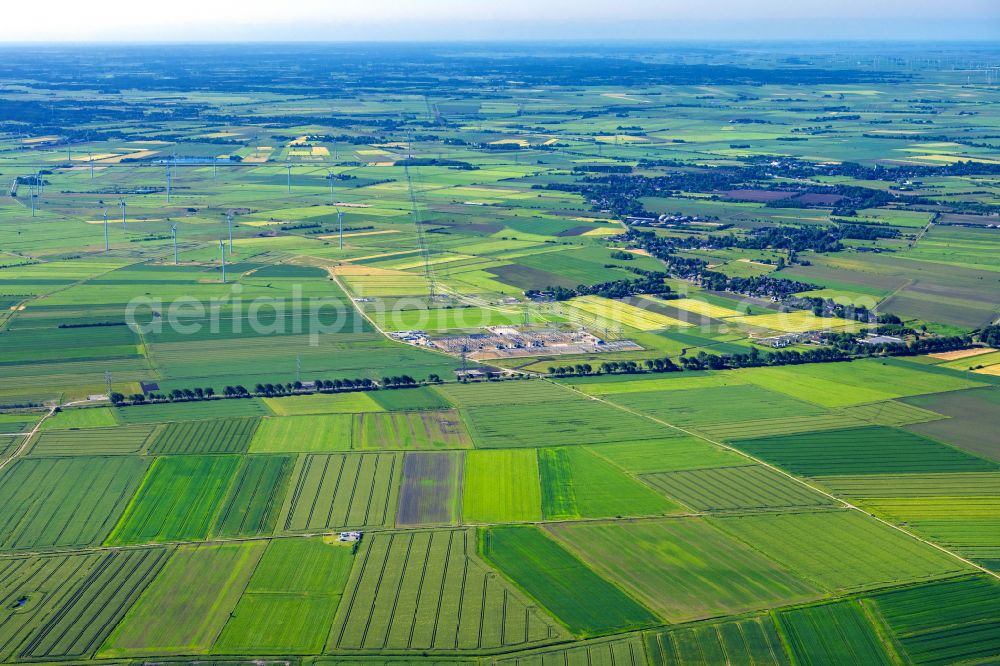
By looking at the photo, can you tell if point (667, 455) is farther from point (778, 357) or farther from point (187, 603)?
point (187, 603)

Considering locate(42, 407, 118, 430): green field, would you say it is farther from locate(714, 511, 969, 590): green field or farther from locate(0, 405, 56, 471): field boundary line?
locate(714, 511, 969, 590): green field

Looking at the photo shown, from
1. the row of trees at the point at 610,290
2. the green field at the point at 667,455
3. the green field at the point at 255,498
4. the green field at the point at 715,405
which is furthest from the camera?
the row of trees at the point at 610,290

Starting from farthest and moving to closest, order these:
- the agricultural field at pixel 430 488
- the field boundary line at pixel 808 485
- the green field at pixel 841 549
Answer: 1. the agricultural field at pixel 430 488
2. the field boundary line at pixel 808 485
3. the green field at pixel 841 549

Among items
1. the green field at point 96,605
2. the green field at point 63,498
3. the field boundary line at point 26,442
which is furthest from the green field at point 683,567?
the field boundary line at point 26,442

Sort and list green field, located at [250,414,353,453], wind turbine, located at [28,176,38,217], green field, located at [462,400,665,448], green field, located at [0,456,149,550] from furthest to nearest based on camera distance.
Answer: wind turbine, located at [28,176,38,217]
green field, located at [462,400,665,448]
green field, located at [250,414,353,453]
green field, located at [0,456,149,550]

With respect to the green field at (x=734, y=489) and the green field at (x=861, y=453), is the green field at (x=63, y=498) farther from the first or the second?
the green field at (x=861, y=453)

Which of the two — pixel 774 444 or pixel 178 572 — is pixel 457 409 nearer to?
pixel 774 444

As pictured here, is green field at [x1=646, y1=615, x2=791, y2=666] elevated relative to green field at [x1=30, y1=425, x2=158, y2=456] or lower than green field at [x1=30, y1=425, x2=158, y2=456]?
elevated

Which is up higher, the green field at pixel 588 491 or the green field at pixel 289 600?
the green field at pixel 289 600

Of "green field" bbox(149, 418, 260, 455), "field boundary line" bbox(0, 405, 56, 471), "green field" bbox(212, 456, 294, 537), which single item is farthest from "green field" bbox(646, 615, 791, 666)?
"field boundary line" bbox(0, 405, 56, 471)
